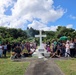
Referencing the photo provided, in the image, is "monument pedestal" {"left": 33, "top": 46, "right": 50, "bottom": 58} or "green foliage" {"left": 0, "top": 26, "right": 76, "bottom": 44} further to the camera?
"green foliage" {"left": 0, "top": 26, "right": 76, "bottom": 44}

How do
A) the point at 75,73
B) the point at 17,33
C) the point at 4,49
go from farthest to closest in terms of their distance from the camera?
the point at 17,33
the point at 4,49
the point at 75,73

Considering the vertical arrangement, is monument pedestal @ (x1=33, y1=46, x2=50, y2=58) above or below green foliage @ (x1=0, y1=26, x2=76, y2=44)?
below

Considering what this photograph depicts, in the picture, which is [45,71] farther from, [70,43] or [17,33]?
[17,33]

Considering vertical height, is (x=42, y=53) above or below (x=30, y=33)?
below

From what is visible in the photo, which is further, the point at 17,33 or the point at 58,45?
the point at 17,33

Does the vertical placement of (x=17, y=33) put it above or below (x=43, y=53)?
above

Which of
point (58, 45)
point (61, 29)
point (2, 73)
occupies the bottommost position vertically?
point (2, 73)

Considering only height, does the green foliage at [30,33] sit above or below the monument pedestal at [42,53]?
above

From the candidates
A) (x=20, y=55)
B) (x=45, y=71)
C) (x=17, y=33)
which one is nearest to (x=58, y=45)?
(x=20, y=55)

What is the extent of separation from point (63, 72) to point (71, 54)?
879cm

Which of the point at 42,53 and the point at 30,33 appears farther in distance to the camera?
the point at 30,33

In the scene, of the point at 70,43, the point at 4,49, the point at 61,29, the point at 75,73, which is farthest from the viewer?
the point at 61,29

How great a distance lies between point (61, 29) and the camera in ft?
262

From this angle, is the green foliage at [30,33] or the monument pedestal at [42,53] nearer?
the monument pedestal at [42,53]
